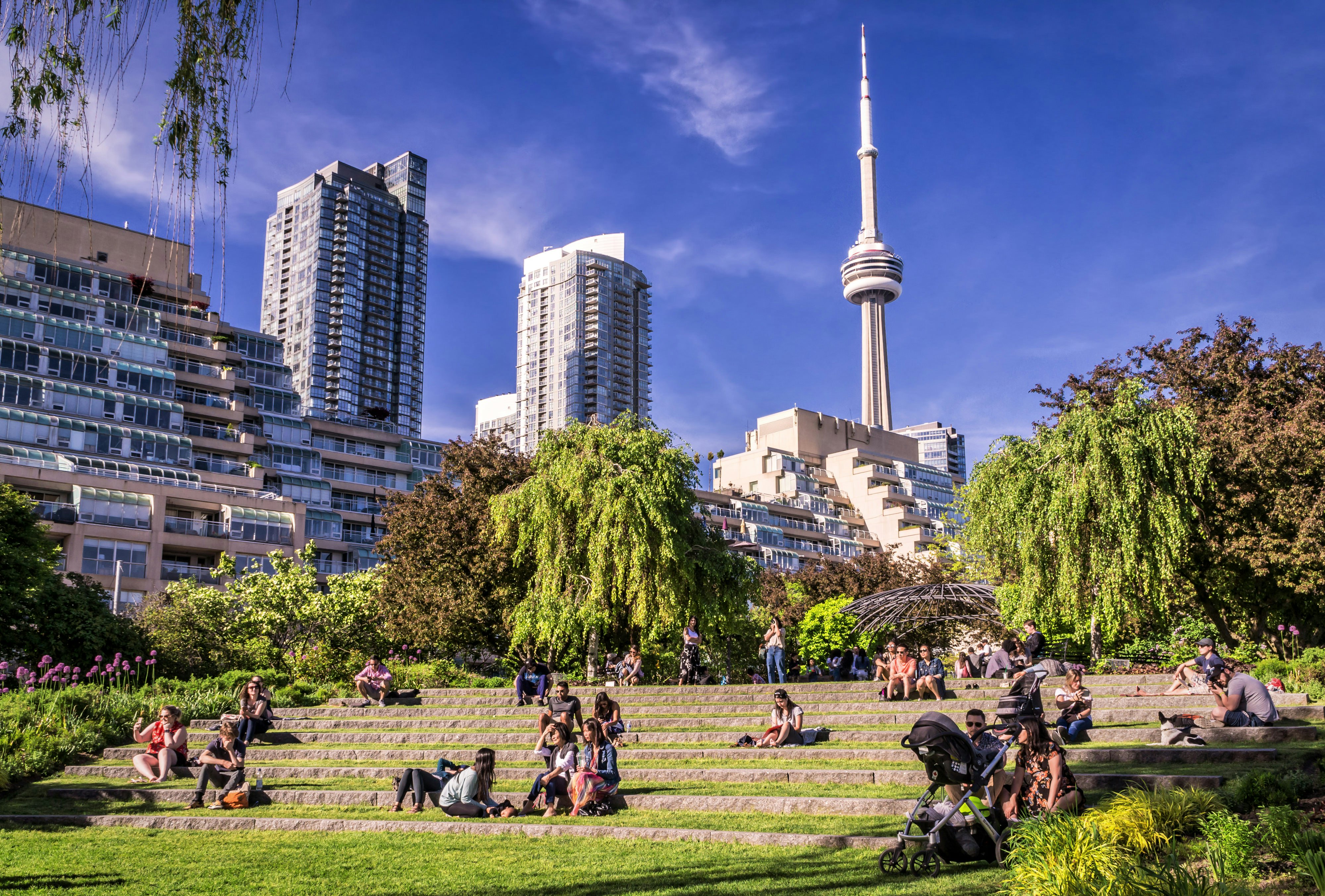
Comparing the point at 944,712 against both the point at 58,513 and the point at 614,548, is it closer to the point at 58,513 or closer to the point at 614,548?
the point at 614,548

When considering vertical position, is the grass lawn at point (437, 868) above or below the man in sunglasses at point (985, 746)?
below

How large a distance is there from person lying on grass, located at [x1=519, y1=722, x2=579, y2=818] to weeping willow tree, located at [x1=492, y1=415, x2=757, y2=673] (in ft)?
42.6

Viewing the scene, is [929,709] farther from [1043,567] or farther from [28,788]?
[28,788]

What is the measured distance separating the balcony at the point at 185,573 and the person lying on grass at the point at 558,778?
52545mm

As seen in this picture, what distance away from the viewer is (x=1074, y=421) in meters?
23.6

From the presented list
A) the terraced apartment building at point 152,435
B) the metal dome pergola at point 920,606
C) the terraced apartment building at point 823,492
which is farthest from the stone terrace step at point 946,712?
the terraced apartment building at point 823,492

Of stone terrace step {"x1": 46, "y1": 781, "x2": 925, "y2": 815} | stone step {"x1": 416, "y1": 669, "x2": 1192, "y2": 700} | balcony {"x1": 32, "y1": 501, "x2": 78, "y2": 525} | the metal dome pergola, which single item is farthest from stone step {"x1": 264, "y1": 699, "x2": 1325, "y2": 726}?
balcony {"x1": 32, "y1": 501, "x2": 78, "y2": 525}

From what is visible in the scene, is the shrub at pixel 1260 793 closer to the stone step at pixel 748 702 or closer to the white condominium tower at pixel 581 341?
the stone step at pixel 748 702

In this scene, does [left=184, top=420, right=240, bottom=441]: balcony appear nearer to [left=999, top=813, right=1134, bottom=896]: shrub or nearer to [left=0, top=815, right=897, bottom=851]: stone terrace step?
[left=0, top=815, right=897, bottom=851]: stone terrace step

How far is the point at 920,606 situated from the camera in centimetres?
3366

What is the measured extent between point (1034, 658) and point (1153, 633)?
9.94 metres

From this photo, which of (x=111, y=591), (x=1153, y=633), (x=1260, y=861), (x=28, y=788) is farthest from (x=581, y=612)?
A: (x=111, y=591)

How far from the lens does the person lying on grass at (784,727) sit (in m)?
15.5

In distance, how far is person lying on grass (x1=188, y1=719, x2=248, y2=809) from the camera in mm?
13328
